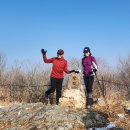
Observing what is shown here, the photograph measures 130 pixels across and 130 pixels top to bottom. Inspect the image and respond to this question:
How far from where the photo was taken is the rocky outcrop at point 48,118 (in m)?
8.89

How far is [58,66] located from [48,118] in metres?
2.76

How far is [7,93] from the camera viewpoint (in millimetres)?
15703

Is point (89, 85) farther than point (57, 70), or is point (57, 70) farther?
point (57, 70)

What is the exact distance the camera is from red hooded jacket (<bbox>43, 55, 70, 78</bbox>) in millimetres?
11711

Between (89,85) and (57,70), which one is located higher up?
(57,70)

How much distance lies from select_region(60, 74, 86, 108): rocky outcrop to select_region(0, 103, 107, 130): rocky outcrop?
681 millimetres

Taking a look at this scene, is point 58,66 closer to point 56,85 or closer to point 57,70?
point 57,70

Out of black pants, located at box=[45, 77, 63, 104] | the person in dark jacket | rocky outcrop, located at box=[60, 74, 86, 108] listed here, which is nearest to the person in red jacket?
black pants, located at box=[45, 77, 63, 104]

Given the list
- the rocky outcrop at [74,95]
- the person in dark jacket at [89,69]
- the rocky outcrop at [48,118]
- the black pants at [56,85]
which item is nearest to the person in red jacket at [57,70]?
the black pants at [56,85]

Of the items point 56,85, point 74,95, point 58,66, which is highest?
point 58,66

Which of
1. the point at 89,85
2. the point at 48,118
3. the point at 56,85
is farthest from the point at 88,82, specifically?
the point at 48,118

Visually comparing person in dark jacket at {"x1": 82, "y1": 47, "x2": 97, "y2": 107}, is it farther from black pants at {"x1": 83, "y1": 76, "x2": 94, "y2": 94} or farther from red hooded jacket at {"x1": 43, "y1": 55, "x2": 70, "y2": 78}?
red hooded jacket at {"x1": 43, "y1": 55, "x2": 70, "y2": 78}

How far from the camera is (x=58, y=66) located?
1171 cm

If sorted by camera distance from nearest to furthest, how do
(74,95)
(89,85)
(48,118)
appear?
(48,118)
(74,95)
(89,85)
